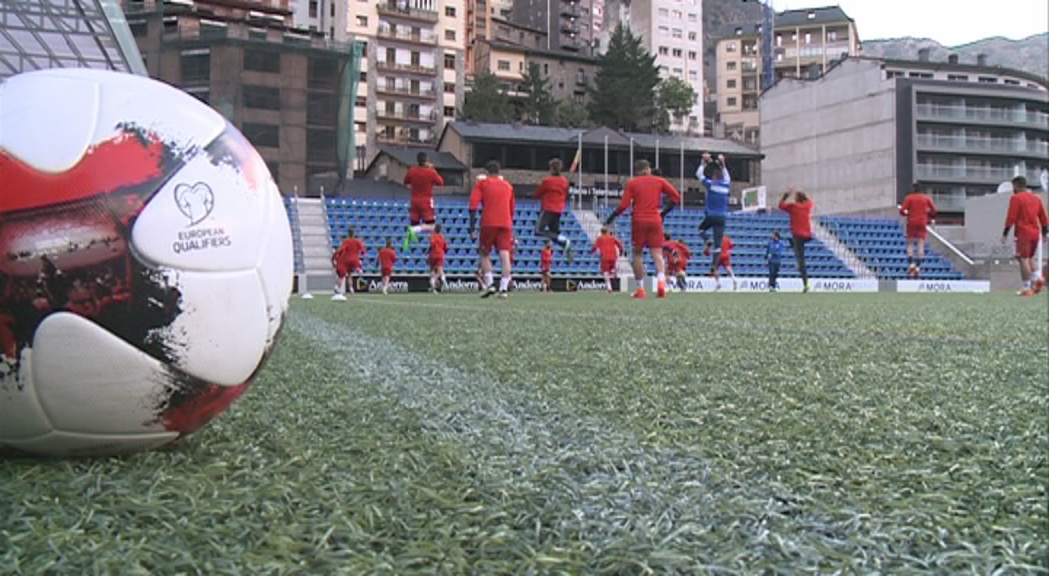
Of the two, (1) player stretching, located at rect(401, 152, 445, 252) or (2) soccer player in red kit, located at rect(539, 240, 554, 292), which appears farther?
(2) soccer player in red kit, located at rect(539, 240, 554, 292)

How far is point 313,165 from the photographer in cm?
2644

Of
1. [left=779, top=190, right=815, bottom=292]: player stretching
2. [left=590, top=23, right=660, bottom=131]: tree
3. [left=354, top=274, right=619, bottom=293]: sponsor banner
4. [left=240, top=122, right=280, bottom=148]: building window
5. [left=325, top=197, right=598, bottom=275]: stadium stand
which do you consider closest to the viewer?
[left=779, top=190, right=815, bottom=292]: player stretching

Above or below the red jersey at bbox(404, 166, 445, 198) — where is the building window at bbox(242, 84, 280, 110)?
above

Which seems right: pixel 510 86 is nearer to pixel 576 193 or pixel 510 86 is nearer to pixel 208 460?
pixel 576 193

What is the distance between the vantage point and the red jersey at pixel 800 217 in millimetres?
14578

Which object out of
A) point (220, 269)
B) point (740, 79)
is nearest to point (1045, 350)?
point (220, 269)

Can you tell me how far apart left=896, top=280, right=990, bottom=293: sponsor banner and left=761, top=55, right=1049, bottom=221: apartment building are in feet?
87.3

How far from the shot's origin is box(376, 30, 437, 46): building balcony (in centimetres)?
6131

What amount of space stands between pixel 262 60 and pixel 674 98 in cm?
4450

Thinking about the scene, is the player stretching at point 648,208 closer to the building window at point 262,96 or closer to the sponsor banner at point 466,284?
the sponsor banner at point 466,284

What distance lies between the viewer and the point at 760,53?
3209 inches

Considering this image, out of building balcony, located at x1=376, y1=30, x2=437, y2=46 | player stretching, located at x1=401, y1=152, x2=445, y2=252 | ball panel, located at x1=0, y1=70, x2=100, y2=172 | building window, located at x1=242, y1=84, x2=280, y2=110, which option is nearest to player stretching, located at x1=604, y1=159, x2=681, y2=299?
player stretching, located at x1=401, y1=152, x2=445, y2=252

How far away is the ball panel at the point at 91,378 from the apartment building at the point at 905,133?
54049 mm

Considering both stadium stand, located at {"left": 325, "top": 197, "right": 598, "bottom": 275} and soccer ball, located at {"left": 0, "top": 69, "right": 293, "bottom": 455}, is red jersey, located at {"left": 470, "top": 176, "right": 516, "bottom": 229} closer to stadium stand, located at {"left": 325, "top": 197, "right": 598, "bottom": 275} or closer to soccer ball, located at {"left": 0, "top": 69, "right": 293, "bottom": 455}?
soccer ball, located at {"left": 0, "top": 69, "right": 293, "bottom": 455}
